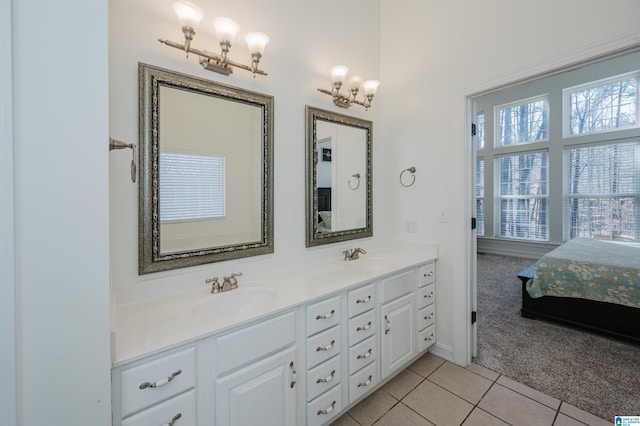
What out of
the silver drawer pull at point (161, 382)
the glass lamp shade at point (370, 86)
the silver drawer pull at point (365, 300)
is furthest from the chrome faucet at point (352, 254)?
the silver drawer pull at point (161, 382)

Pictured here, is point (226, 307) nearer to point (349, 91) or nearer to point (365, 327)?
point (365, 327)

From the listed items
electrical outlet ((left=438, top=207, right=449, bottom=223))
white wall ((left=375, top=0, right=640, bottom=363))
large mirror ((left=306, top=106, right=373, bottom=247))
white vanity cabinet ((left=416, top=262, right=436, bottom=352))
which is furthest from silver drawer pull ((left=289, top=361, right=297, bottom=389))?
electrical outlet ((left=438, top=207, right=449, bottom=223))

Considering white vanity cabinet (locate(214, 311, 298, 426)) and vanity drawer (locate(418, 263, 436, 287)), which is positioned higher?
vanity drawer (locate(418, 263, 436, 287))

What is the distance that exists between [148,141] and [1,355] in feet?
3.21

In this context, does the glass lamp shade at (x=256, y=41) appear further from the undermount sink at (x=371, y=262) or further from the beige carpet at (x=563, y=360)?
the beige carpet at (x=563, y=360)

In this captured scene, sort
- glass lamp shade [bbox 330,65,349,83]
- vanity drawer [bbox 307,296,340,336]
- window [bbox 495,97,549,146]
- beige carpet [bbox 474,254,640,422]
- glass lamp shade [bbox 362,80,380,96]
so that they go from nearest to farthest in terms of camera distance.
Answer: vanity drawer [bbox 307,296,340,336]
beige carpet [bbox 474,254,640,422]
glass lamp shade [bbox 330,65,349,83]
glass lamp shade [bbox 362,80,380,96]
window [bbox 495,97,549,146]

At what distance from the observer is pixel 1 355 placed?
0.65m

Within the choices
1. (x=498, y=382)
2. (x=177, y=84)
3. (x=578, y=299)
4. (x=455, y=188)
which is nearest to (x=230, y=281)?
(x=177, y=84)

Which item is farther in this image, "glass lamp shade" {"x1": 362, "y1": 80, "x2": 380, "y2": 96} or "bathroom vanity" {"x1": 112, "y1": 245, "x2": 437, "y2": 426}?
"glass lamp shade" {"x1": 362, "y1": 80, "x2": 380, "y2": 96}

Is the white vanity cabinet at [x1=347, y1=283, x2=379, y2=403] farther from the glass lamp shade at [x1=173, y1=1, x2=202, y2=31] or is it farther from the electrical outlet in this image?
the glass lamp shade at [x1=173, y1=1, x2=202, y2=31]

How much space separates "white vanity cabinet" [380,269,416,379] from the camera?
1.82m

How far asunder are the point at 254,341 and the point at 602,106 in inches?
256

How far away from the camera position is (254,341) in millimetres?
1195

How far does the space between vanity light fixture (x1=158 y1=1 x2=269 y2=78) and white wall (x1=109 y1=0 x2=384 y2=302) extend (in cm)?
7
